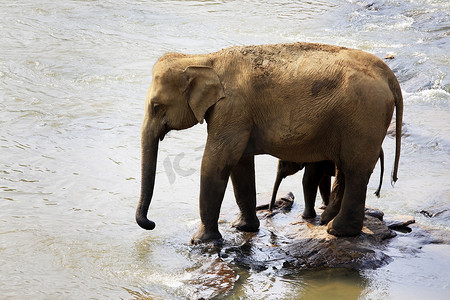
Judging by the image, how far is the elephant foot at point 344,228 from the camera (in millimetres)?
6707

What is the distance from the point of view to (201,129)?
37.1 feet

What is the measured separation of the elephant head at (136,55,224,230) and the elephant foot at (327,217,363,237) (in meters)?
1.53

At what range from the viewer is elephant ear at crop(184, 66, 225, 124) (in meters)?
6.43

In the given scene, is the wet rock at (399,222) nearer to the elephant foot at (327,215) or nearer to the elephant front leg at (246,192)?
the elephant foot at (327,215)

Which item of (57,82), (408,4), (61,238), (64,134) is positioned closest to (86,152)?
(64,134)

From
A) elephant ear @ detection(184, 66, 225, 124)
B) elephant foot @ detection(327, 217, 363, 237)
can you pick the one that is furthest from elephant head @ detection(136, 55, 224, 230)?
elephant foot @ detection(327, 217, 363, 237)

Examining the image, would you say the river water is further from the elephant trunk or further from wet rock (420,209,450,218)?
the elephant trunk

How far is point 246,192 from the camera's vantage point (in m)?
7.10

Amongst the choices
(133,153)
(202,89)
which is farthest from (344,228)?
(133,153)

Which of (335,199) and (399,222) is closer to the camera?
(335,199)

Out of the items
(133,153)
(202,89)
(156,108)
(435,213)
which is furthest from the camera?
(133,153)

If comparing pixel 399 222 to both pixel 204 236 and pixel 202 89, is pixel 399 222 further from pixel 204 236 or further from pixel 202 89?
pixel 202 89

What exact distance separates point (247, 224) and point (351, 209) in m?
1.07

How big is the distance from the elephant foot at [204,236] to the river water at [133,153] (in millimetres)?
90
